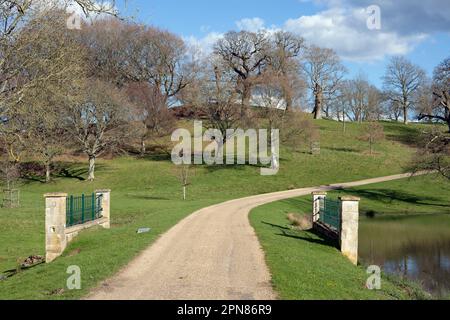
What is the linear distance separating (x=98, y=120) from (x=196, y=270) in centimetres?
4357

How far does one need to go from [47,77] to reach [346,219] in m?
12.0

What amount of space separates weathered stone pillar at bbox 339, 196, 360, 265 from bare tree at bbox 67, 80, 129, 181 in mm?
39279

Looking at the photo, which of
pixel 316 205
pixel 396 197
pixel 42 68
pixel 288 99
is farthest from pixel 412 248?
pixel 288 99

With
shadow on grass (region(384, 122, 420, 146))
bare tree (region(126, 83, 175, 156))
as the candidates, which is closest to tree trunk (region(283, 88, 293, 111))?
bare tree (region(126, 83, 175, 156))

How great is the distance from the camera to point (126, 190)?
156 feet

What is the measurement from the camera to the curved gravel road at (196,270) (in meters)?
8.98

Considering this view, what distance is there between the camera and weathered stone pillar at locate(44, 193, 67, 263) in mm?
15906

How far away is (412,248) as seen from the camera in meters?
22.1

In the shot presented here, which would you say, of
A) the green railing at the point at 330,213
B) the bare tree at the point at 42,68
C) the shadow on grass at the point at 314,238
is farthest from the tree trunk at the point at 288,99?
the bare tree at the point at 42,68

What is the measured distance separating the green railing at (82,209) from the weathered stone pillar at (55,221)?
121cm

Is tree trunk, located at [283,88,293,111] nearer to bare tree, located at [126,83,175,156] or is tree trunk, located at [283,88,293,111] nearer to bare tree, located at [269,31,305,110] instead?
bare tree, located at [269,31,305,110]

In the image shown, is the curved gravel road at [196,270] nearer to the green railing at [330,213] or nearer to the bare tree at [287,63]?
the green railing at [330,213]

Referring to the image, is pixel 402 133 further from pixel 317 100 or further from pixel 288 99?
pixel 288 99
